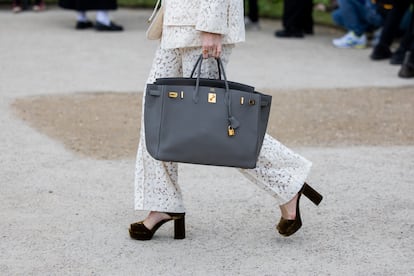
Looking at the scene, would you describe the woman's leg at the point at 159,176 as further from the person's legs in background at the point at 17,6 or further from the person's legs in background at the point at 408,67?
the person's legs in background at the point at 17,6

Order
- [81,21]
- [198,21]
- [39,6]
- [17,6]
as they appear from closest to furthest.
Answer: [198,21]
[81,21]
[17,6]
[39,6]

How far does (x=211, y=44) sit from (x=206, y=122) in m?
0.36

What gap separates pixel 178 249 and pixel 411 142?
269 cm

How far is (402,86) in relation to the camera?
8.34 m

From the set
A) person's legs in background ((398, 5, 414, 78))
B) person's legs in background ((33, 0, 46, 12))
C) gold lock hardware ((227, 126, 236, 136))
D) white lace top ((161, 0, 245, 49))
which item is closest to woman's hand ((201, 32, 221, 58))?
white lace top ((161, 0, 245, 49))

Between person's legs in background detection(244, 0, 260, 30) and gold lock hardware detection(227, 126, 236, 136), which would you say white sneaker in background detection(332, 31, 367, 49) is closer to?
person's legs in background detection(244, 0, 260, 30)

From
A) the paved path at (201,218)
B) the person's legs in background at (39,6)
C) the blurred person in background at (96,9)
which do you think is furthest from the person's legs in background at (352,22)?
the person's legs in background at (39,6)

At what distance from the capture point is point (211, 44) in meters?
4.02

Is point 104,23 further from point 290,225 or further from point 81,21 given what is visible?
point 290,225

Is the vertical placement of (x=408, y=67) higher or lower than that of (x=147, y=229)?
lower

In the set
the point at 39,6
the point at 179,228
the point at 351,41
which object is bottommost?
the point at 39,6

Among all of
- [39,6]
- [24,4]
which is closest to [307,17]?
[39,6]

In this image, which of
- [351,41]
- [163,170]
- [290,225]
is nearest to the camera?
[163,170]

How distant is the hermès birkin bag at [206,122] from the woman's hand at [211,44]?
0.37 feet
